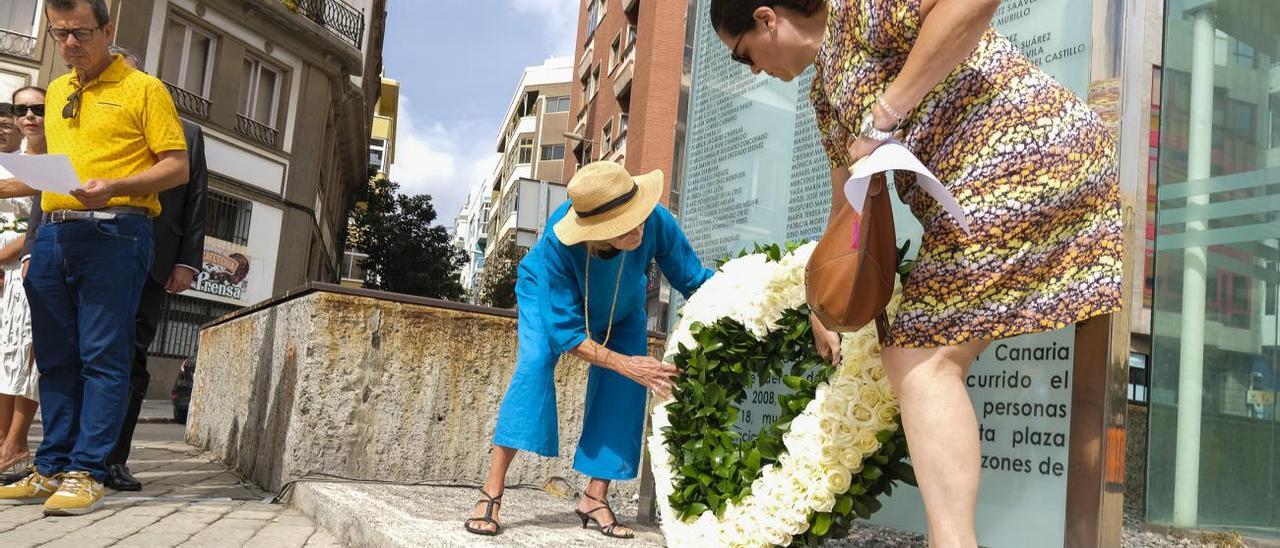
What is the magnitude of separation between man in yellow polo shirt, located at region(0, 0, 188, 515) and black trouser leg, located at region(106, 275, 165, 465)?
629 millimetres

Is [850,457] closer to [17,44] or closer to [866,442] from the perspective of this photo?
[866,442]

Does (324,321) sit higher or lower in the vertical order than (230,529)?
higher

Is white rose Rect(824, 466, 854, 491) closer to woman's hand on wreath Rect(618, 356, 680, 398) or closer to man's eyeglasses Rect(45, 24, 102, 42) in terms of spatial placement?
woman's hand on wreath Rect(618, 356, 680, 398)

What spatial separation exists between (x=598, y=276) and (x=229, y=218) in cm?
2058

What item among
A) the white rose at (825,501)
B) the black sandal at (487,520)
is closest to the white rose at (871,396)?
the white rose at (825,501)

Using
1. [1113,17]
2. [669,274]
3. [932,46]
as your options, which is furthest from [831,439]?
[669,274]

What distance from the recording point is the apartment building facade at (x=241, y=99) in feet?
63.4

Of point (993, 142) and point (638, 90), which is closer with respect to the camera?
point (993, 142)

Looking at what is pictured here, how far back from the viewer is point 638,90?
80.8 ft

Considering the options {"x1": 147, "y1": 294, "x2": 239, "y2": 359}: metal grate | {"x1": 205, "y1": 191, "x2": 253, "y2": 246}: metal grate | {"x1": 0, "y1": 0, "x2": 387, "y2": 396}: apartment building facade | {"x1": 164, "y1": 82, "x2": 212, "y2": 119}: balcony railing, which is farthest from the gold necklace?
{"x1": 205, "y1": 191, "x2": 253, "y2": 246}: metal grate

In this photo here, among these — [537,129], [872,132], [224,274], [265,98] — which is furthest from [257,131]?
[537,129]

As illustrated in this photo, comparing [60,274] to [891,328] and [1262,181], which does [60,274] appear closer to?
[891,328]

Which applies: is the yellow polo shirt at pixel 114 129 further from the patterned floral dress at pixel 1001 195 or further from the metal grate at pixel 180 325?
the metal grate at pixel 180 325

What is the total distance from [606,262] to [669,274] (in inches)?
12.0
